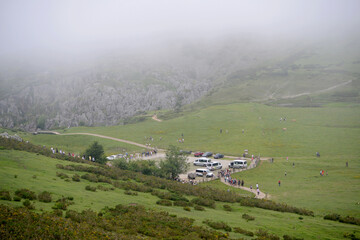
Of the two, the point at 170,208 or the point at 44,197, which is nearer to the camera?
the point at 44,197

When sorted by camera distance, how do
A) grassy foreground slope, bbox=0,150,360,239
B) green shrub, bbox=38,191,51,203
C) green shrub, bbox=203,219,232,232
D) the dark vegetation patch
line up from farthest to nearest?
1. the dark vegetation patch
2. grassy foreground slope, bbox=0,150,360,239
3. green shrub, bbox=203,219,232,232
4. green shrub, bbox=38,191,51,203

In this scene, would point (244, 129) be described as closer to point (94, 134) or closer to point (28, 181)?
point (94, 134)

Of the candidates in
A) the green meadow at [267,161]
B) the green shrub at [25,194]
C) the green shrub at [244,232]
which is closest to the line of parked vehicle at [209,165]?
the green meadow at [267,161]

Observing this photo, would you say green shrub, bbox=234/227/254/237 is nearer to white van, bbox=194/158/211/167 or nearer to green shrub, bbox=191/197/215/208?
green shrub, bbox=191/197/215/208

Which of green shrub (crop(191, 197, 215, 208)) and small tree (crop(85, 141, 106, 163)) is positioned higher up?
green shrub (crop(191, 197, 215, 208))

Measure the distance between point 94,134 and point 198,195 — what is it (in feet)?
296

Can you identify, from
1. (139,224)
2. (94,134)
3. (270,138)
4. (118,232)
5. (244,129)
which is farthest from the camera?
(94,134)

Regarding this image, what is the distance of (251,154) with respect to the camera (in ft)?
245

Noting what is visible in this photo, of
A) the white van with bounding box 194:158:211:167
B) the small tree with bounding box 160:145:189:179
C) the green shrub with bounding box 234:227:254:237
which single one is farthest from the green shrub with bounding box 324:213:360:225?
the white van with bounding box 194:158:211:167

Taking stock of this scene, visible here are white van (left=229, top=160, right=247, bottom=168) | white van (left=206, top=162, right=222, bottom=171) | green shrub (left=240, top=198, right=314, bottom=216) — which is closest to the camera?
green shrub (left=240, top=198, right=314, bottom=216)

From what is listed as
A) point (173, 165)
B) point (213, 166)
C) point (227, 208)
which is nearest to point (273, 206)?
point (227, 208)

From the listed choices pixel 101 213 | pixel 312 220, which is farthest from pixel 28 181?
pixel 312 220

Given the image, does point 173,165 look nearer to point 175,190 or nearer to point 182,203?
point 175,190

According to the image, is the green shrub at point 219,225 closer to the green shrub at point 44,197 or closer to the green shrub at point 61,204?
the green shrub at point 61,204
